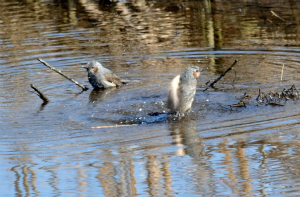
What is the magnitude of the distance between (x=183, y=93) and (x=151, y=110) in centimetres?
77

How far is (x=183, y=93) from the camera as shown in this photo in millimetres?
8211

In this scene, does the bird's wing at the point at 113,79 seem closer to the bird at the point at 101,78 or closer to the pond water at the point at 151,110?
the bird at the point at 101,78

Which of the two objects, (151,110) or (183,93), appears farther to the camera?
(151,110)

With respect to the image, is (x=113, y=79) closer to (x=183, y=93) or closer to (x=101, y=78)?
(x=101, y=78)

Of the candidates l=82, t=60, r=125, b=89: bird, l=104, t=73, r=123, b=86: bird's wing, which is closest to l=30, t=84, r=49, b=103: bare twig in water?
l=82, t=60, r=125, b=89: bird

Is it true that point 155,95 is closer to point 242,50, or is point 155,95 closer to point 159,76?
point 159,76

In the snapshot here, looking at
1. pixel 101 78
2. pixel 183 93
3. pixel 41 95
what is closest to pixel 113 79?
pixel 101 78

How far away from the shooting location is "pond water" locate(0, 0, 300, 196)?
595cm

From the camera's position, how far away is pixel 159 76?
1083 cm

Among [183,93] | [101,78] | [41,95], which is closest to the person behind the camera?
[183,93]

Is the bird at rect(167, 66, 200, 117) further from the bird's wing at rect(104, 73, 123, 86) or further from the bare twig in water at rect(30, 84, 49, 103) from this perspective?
the bird's wing at rect(104, 73, 123, 86)

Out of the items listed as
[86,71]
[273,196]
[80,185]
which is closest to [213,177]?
[273,196]

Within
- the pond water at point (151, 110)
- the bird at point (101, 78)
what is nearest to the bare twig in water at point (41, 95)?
the pond water at point (151, 110)

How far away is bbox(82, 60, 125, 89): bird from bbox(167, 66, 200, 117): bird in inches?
97.6
